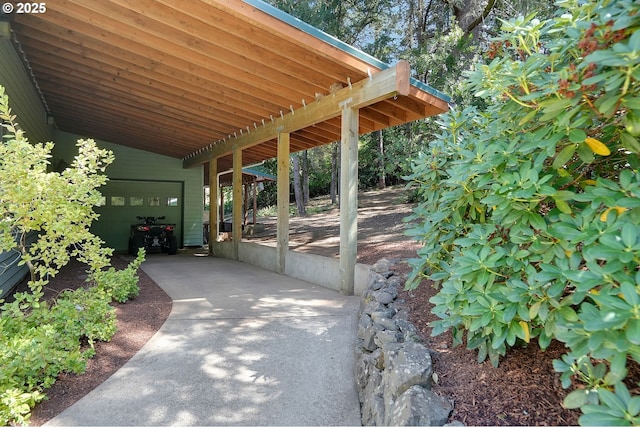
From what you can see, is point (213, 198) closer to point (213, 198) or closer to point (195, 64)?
point (213, 198)

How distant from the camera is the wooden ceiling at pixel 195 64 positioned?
14.3 feet

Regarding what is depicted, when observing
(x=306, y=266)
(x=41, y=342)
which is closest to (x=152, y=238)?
(x=306, y=266)

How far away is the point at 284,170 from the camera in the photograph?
6910 millimetres

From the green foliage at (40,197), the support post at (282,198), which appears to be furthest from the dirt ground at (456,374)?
the support post at (282,198)

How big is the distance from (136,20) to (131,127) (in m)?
5.63

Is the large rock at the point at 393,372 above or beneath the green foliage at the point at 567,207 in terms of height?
beneath

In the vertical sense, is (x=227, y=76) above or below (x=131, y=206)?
above

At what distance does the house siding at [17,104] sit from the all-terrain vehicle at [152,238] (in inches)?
129

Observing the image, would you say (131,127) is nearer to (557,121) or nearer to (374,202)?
(374,202)

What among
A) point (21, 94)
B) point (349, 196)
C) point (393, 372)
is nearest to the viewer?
point (393, 372)

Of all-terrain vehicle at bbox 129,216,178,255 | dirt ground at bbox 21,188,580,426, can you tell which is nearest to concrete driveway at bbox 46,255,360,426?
dirt ground at bbox 21,188,580,426

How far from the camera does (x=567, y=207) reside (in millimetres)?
1409

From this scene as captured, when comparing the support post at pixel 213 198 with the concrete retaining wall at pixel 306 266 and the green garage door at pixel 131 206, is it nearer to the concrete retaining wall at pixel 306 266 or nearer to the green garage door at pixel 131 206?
the concrete retaining wall at pixel 306 266

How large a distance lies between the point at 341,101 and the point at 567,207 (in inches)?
165
